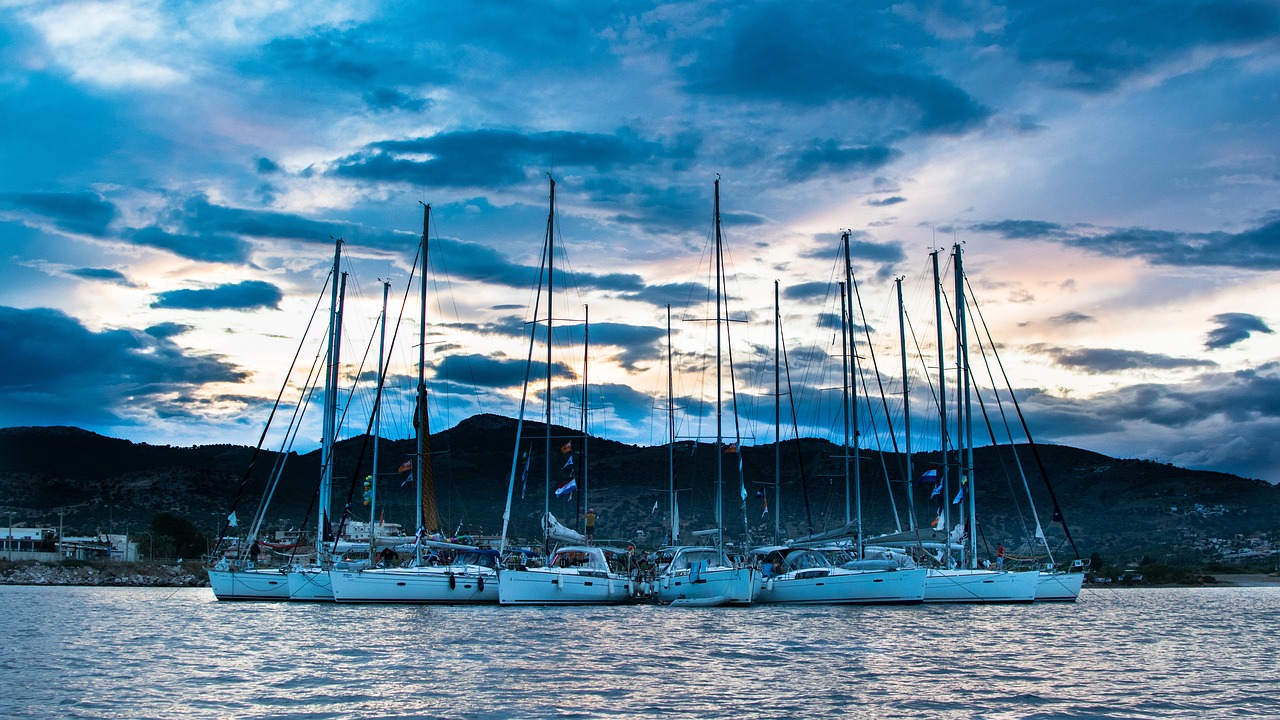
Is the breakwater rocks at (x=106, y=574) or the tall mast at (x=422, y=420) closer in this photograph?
the tall mast at (x=422, y=420)

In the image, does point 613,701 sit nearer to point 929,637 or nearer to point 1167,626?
point 929,637

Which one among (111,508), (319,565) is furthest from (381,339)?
(111,508)

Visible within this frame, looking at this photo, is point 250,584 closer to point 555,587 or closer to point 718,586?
point 555,587

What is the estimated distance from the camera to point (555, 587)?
5434cm

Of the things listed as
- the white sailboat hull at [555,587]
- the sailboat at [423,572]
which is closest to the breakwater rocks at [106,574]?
the sailboat at [423,572]

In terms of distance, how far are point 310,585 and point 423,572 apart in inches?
327

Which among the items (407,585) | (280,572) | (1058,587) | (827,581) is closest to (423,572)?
(407,585)

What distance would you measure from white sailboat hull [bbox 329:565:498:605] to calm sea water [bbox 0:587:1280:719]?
1589 millimetres

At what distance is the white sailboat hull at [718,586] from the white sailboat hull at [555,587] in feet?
11.9

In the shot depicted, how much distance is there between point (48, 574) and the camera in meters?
101

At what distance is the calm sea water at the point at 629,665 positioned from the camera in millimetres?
22531

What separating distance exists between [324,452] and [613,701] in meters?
44.6

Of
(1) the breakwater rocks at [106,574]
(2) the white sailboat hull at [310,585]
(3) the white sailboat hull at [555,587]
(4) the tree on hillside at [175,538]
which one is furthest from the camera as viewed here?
(4) the tree on hillside at [175,538]

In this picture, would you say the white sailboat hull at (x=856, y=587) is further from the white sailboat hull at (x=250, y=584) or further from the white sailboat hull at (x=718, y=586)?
the white sailboat hull at (x=250, y=584)
